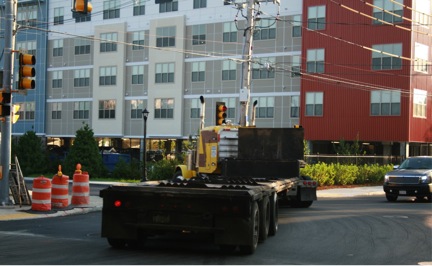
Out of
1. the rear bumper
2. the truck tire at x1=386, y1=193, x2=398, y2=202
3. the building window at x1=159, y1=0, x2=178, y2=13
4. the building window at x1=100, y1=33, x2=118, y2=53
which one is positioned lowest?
the truck tire at x1=386, y1=193, x2=398, y2=202

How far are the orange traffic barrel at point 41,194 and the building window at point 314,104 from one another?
33794 mm

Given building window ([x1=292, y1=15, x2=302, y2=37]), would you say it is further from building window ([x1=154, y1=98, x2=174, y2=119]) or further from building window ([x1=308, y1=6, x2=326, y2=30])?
building window ([x1=154, y1=98, x2=174, y2=119])

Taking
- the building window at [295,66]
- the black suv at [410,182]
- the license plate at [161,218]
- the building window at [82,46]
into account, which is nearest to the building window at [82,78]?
the building window at [82,46]

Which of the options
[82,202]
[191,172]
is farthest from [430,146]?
[82,202]

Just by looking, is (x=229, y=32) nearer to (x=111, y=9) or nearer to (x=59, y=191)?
(x=111, y=9)

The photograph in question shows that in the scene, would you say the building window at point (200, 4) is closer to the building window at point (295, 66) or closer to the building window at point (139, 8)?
the building window at point (139, 8)

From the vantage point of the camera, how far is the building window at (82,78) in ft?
198

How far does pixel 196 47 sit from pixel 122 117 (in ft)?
34.2

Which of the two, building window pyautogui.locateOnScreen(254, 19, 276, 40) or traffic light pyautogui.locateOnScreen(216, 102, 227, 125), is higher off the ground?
building window pyautogui.locateOnScreen(254, 19, 276, 40)

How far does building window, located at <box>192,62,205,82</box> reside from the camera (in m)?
53.6

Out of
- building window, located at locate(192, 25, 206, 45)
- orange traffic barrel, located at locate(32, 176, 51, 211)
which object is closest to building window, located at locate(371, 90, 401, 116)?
building window, located at locate(192, 25, 206, 45)

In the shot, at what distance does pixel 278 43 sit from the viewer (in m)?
49.5

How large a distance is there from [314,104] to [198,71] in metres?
11.4

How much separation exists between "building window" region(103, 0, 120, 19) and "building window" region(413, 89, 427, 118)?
93.7ft
